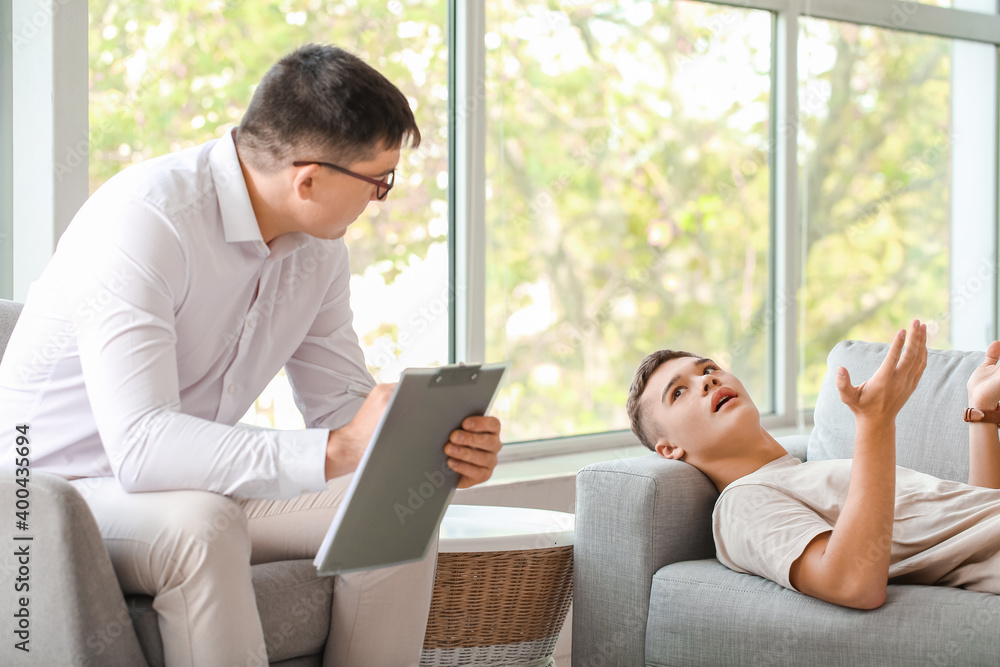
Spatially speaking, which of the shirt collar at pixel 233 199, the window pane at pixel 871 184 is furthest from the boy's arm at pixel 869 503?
the window pane at pixel 871 184

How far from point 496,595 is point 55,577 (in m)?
0.85

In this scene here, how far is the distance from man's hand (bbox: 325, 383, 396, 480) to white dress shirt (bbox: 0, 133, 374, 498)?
0.05 ft

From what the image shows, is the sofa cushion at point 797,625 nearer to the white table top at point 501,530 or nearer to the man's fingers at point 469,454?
the white table top at point 501,530

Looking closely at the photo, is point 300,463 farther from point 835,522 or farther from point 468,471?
point 835,522

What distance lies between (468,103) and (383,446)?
1775mm

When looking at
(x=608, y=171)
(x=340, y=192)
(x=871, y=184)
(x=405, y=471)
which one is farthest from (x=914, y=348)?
(x=871, y=184)

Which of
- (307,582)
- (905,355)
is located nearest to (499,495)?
(307,582)

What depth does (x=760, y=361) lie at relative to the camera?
361 cm

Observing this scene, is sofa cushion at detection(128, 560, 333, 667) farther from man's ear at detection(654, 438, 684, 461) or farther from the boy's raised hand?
the boy's raised hand

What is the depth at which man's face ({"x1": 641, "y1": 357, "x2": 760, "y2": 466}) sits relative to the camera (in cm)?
185

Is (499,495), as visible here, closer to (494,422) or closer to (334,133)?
(494,422)

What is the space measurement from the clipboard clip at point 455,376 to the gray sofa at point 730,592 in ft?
1.97

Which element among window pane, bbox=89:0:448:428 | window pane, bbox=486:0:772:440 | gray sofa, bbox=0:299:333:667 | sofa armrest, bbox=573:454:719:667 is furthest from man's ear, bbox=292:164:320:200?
window pane, bbox=486:0:772:440

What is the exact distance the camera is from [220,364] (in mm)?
1554
